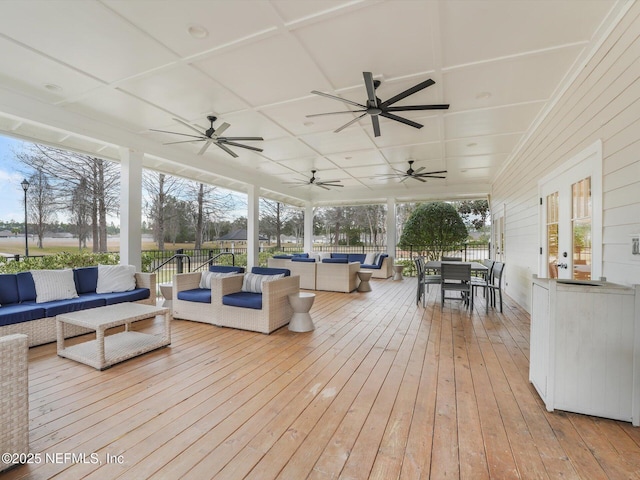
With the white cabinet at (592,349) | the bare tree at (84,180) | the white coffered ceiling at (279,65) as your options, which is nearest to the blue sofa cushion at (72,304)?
the white coffered ceiling at (279,65)

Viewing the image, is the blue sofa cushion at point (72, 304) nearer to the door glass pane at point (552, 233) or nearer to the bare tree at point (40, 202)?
the bare tree at point (40, 202)

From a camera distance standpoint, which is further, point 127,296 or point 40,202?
point 40,202

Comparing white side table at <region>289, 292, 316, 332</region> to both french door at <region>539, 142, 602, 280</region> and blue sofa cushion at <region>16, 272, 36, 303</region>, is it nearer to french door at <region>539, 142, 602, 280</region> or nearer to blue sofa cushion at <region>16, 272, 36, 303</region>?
french door at <region>539, 142, 602, 280</region>

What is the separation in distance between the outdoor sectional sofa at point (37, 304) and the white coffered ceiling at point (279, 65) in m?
2.15

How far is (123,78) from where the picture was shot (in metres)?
3.37

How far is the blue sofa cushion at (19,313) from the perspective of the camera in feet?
9.85

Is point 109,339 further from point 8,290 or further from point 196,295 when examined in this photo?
point 8,290

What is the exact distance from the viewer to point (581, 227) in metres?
3.11

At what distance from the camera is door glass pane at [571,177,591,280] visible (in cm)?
293

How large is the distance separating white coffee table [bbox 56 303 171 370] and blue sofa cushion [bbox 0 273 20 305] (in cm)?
103

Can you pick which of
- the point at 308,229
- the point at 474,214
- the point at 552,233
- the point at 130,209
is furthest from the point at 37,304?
the point at 474,214

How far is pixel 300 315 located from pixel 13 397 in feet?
9.12

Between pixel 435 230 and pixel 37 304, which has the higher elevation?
pixel 435 230

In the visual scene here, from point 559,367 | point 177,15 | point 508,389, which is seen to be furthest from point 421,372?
point 177,15
